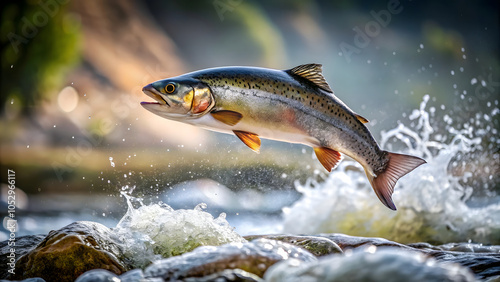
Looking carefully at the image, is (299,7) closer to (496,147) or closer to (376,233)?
(496,147)

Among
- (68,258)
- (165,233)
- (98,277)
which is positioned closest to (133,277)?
(98,277)

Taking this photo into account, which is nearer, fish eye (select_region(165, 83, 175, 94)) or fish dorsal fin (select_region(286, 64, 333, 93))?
fish eye (select_region(165, 83, 175, 94))

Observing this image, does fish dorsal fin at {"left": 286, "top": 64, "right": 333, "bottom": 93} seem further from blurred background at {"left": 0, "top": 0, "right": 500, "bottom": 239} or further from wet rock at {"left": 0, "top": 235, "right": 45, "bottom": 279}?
blurred background at {"left": 0, "top": 0, "right": 500, "bottom": 239}

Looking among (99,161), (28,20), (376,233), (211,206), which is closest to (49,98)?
(28,20)

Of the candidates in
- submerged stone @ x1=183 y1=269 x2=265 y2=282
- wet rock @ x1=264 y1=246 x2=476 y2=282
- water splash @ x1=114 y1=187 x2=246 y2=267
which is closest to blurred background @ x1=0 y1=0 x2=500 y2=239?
water splash @ x1=114 y1=187 x2=246 y2=267

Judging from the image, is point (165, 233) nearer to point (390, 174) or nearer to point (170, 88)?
point (170, 88)

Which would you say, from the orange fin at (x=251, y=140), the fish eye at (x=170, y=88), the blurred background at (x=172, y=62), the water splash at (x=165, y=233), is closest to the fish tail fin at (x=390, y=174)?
the orange fin at (x=251, y=140)
